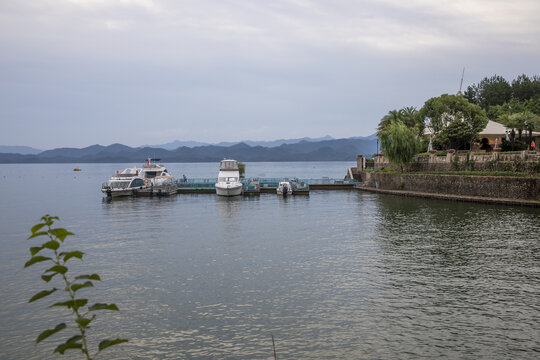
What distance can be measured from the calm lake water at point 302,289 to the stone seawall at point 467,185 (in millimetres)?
6224

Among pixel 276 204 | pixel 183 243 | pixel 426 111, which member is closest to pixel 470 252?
pixel 183 243

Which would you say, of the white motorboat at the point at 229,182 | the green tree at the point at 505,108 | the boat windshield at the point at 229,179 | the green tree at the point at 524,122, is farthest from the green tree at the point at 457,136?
the boat windshield at the point at 229,179

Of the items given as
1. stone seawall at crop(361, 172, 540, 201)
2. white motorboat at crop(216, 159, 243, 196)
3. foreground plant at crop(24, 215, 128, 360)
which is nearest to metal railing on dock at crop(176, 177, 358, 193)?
white motorboat at crop(216, 159, 243, 196)

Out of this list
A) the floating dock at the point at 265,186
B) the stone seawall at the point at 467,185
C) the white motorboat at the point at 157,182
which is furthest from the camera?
the floating dock at the point at 265,186

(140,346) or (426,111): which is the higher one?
(426,111)

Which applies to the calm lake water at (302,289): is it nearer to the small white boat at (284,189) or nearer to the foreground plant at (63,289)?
the foreground plant at (63,289)

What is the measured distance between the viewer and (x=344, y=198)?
205 ft

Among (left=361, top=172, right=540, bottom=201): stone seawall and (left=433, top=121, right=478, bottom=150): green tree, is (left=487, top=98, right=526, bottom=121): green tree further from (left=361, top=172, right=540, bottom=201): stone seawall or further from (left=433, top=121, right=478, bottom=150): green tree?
(left=361, top=172, right=540, bottom=201): stone seawall

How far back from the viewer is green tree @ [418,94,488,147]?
6619 centimetres

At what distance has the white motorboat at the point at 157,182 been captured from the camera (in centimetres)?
6775

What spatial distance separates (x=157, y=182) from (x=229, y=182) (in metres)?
15.7

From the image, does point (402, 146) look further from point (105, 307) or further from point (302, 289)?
point (105, 307)

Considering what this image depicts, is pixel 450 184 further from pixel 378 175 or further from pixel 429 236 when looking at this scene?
pixel 429 236

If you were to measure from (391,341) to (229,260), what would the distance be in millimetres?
12783
